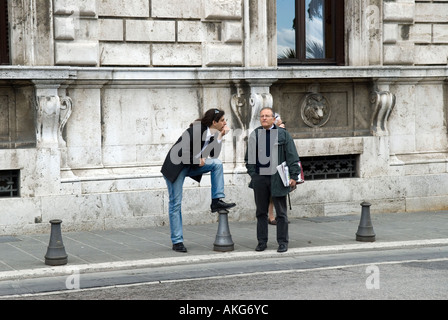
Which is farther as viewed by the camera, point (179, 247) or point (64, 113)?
point (64, 113)

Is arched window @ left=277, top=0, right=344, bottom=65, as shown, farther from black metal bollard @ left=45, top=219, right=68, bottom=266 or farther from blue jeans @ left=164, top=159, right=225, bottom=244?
black metal bollard @ left=45, top=219, right=68, bottom=266

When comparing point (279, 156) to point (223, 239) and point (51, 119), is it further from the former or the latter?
point (51, 119)

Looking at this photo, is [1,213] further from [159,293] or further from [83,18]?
[159,293]

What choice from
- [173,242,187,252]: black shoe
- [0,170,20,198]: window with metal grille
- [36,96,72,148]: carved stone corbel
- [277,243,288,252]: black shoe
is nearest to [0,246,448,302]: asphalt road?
[277,243,288,252]: black shoe

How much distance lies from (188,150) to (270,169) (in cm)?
111

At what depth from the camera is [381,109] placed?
591 inches

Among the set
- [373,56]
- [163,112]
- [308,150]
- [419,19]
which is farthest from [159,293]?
[419,19]

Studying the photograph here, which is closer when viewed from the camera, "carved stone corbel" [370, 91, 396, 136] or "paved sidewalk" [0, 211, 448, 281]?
"paved sidewalk" [0, 211, 448, 281]

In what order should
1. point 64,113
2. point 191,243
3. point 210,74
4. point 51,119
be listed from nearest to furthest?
point 191,243 < point 51,119 < point 64,113 < point 210,74

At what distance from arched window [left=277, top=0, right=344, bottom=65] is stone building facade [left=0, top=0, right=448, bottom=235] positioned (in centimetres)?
13

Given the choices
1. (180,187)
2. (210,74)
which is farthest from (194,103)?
(180,187)

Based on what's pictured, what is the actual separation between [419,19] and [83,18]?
20.8 feet

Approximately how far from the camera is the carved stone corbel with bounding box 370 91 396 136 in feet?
49.2

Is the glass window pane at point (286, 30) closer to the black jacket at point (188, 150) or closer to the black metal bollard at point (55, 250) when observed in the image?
the black jacket at point (188, 150)
